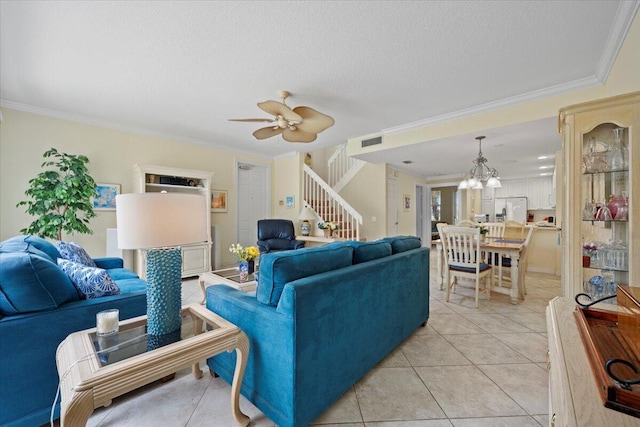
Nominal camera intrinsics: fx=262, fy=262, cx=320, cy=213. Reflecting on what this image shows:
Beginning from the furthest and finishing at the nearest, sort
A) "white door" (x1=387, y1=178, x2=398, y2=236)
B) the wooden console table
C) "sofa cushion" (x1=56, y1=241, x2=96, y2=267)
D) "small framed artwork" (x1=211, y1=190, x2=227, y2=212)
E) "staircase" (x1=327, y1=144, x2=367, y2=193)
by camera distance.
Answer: "staircase" (x1=327, y1=144, x2=367, y2=193) → "white door" (x1=387, y1=178, x2=398, y2=236) → "small framed artwork" (x1=211, y1=190, x2=227, y2=212) → "sofa cushion" (x1=56, y1=241, x2=96, y2=267) → the wooden console table

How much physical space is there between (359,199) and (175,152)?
3936 mm

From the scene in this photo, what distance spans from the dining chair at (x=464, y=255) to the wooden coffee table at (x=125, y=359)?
2.95 metres

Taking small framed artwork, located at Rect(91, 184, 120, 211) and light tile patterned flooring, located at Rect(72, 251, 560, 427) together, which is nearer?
light tile patterned flooring, located at Rect(72, 251, 560, 427)

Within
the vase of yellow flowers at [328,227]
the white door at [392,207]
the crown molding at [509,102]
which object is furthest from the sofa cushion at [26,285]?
the white door at [392,207]

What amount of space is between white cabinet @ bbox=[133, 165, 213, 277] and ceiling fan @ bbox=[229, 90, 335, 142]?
2013mm

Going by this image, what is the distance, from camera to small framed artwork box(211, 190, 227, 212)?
5.27 meters

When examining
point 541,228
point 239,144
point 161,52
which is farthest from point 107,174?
point 541,228

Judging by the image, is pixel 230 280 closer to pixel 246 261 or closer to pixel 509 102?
pixel 246 261

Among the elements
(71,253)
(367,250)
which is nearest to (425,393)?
(367,250)

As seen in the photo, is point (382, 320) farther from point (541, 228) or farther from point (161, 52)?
point (541, 228)

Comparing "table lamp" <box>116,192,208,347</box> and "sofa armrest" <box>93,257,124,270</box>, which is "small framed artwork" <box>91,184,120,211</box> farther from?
"table lamp" <box>116,192,208,347</box>

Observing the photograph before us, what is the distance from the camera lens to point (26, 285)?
1.37 meters

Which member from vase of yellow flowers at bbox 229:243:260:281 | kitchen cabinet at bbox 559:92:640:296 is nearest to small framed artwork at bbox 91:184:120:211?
vase of yellow flowers at bbox 229:243:260:281

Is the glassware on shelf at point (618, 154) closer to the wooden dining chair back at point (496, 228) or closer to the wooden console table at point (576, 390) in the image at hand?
the wooden console table at point (576, 390)
